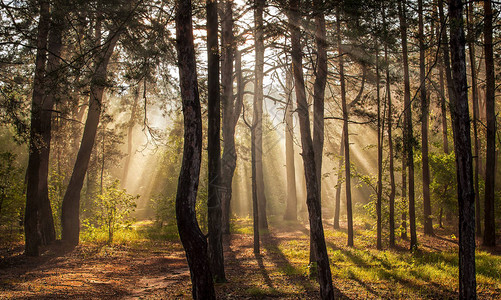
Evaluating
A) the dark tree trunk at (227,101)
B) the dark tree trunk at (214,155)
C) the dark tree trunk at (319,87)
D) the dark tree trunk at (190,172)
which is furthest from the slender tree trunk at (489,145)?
the dark tree trunk at (190,172)

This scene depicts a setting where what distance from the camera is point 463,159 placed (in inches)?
262

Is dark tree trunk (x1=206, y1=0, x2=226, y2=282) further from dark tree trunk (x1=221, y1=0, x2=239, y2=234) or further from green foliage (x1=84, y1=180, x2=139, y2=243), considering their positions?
green foliage (x1=84, y1=180, x2=139, y2=243)

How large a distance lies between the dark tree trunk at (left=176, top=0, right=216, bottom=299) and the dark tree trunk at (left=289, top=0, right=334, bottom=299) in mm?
2343

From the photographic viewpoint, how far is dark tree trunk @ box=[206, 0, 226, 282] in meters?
8.71

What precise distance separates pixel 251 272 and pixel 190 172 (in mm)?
5453

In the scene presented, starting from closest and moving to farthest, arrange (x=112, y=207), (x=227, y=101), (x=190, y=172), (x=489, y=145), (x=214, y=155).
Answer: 1. (x=190, y=172)
2. (x=214, y=155)
3. (x=489, y=145)
4. (x=227, y=101)
5. (x=112, y=207)

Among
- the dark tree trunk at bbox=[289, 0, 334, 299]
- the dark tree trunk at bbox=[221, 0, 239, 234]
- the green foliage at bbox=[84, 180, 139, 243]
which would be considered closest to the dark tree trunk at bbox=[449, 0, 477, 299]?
Answer: the dark tree trunk at bbox=[289, 0, 334, 299]

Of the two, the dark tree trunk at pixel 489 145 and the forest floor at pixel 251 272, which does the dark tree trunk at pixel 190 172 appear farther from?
the dark tree trunk at pixel 489 145

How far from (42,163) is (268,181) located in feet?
95.0

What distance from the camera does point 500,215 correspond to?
16.0 meters

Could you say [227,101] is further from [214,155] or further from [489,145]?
[489,145]

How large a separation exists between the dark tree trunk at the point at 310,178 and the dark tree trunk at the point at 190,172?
234 centimetres

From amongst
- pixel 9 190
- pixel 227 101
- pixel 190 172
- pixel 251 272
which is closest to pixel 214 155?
pixel 190 172

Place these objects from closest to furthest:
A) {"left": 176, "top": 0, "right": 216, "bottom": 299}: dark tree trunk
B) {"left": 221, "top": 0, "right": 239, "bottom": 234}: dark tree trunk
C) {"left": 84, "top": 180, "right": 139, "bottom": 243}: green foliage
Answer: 1. {"left": 176, "top": 0, "right": 216, "bottom": 299}: dark tree trunk
2. {"left": 221, "top": 0, "right": 239, "bottom": 234}: dark tree trunk
3. {"left": 84, "top": 180, "right": 139, "bottom": 243}: green foliage
